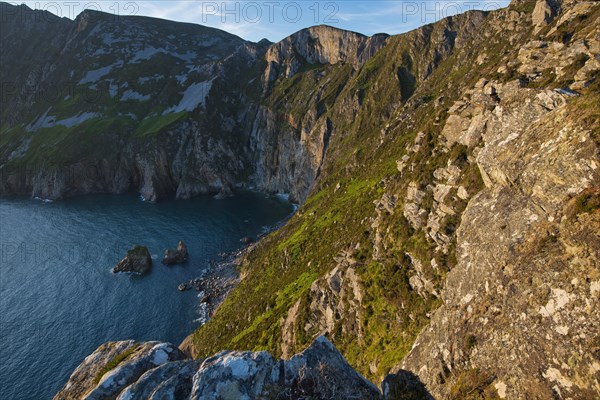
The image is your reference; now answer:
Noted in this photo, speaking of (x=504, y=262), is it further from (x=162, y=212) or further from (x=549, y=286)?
(x=162, y=212)

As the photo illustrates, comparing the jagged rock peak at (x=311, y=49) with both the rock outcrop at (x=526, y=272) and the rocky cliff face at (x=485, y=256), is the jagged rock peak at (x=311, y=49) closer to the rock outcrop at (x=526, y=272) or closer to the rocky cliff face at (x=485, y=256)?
the rocky cliff face at (x=485, y=256)

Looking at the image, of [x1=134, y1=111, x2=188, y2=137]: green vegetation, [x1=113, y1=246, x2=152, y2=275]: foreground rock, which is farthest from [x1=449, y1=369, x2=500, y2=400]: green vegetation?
[x1=134, y1=111, x2=188, y2=137]: green vegetation

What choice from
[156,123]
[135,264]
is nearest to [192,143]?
[156,123]

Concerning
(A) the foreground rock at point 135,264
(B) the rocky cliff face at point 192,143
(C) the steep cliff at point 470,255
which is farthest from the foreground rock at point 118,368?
(B) the rocky cliff face at point 192,143

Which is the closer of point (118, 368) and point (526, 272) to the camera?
point (526, 272)

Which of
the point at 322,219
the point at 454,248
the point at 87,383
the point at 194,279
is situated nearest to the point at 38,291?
the point at 194,279

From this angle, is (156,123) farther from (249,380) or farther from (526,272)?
(526,272)

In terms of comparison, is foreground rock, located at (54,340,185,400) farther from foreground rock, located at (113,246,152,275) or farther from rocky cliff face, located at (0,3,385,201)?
rocky cliff face, located at (0,3,385,201)
